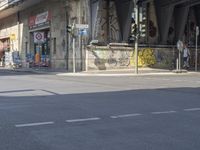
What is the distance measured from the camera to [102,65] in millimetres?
38625

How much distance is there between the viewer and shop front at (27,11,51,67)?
46.4 meters

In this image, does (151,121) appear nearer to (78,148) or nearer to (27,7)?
(78,148)

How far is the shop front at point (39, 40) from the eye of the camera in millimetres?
46406

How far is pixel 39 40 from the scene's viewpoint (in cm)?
4769

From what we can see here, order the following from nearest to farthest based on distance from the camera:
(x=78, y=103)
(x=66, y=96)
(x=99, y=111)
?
(x=99, y=111) < (x=78, y=103) < (x=66, y=96)

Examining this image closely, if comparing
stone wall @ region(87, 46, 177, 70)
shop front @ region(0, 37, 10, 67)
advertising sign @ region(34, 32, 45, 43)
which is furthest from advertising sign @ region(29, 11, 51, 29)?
shop front @ region(0, 37, 10, 67)

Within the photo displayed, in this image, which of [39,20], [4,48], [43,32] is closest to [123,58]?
[43,32]

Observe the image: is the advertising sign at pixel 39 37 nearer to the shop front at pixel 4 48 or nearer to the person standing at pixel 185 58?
the shop front at pixel 4 48

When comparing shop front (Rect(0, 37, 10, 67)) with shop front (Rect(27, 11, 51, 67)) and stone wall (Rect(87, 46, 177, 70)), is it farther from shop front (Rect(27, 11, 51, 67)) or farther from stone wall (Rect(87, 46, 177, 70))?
stone wall (Rect(87, 46, 177, 70))

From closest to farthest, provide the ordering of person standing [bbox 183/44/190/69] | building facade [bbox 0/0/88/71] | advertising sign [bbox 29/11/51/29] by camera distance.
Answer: person standing [bbox 183/44/190/69], building facade [bbox 0/0/88/71], advertising sign [bbox 29/11/51/29]

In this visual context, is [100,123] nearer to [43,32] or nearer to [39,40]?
[39,40]

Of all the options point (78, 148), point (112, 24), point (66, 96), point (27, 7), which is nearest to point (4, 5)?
point (27, 7)

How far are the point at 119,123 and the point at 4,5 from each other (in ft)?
153

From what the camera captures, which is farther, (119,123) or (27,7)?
(27,7)
